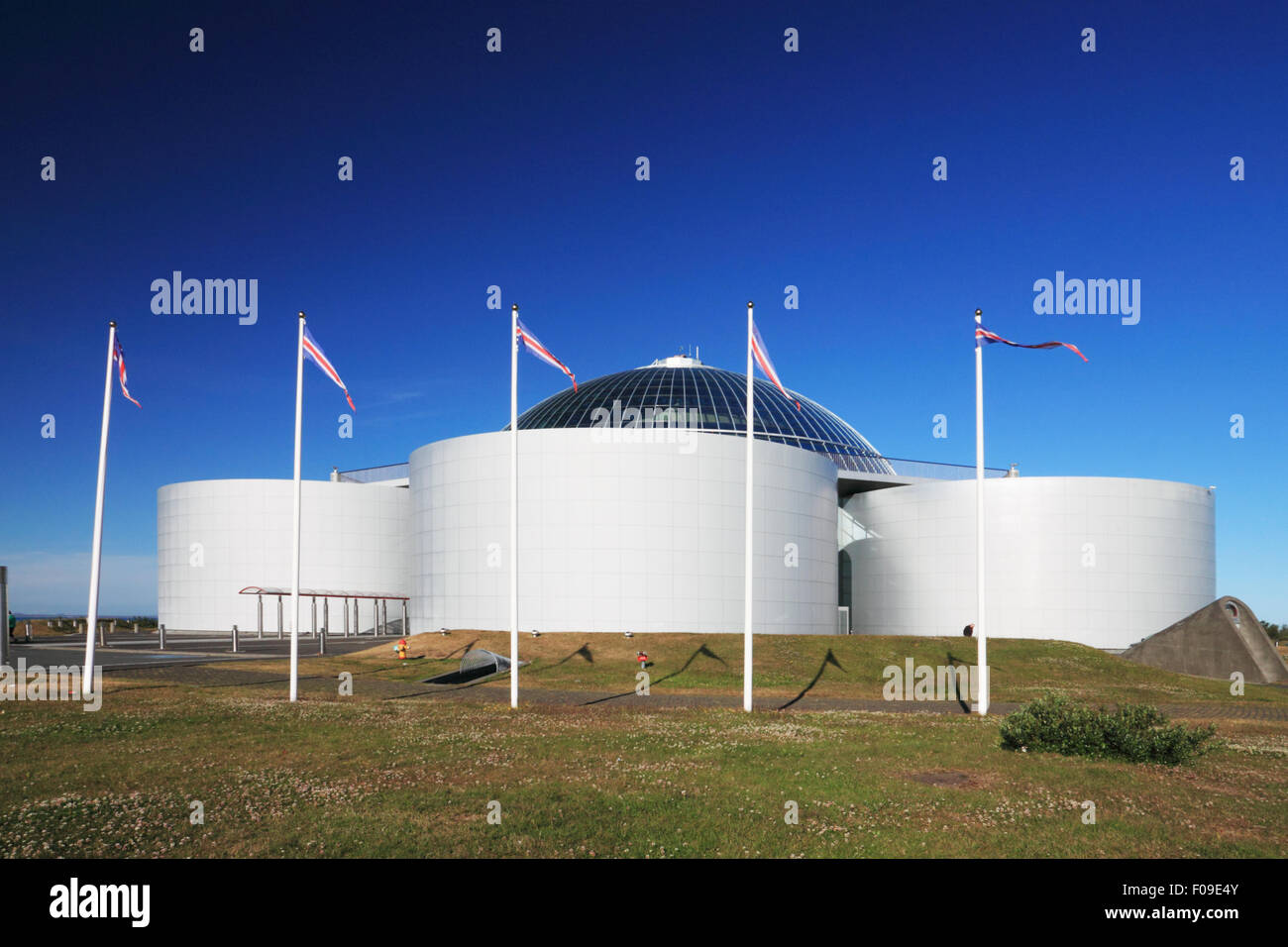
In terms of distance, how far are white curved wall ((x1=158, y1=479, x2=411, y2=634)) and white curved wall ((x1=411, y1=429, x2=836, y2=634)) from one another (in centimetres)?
1879

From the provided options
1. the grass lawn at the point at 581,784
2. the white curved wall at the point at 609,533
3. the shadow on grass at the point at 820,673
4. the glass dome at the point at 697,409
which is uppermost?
the glass dome at the point at 697,409

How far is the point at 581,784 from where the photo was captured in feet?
42.8

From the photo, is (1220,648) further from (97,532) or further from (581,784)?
(97,532)

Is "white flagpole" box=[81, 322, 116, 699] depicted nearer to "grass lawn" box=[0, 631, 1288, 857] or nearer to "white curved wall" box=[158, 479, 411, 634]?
"grass lawn" box=[0, 631, 1288, 857]

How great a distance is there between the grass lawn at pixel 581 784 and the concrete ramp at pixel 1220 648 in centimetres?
2035

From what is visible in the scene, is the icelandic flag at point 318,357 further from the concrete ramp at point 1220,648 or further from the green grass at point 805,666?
the concrete ramp at point 1220,648

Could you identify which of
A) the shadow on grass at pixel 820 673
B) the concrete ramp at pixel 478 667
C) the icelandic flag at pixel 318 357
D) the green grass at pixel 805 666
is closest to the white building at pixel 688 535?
the green grass at pixel 805 666

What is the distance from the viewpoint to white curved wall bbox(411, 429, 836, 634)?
45.8 metres

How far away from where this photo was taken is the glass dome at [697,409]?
59906mm

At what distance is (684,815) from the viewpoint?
1115cm

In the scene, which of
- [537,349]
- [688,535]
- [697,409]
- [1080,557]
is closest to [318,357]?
[537,349]

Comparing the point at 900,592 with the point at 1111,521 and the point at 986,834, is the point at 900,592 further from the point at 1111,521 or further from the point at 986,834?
the point at 986,834
